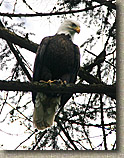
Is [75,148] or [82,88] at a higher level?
[82,88]

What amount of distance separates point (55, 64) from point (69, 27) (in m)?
0.34

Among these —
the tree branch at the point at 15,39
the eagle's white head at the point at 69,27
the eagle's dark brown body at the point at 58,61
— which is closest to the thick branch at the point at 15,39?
the tree branch at the point at 15,39

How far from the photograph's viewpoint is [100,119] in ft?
6.49

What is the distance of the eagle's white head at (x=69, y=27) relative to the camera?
2.21m

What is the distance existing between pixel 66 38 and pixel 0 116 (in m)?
0.92

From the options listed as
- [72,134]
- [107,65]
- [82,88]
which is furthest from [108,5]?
[72,134]

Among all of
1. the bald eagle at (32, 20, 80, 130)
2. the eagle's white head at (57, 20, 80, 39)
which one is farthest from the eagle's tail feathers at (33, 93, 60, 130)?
the eagle's white head at (57, 20, 80, 39)

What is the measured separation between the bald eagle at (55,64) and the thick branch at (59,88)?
18cm

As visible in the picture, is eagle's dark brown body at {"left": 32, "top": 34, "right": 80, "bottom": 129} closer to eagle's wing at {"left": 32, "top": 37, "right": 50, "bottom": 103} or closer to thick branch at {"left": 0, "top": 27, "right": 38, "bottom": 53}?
eagle's wing at {"left": 32, "top": 37, "right": 50, "bottom": 103}

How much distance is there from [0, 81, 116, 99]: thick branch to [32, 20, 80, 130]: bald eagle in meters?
0.18

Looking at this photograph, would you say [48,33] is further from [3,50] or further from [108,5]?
[108,5]

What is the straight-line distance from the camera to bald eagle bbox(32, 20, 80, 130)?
84.5 inches

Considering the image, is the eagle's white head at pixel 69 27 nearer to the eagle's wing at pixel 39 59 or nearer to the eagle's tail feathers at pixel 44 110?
the eagle's wing at pixel 39 59

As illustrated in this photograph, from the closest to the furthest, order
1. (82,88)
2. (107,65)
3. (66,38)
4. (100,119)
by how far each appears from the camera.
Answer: (82,88) < (100,119) < (107,65) < (66,38)
